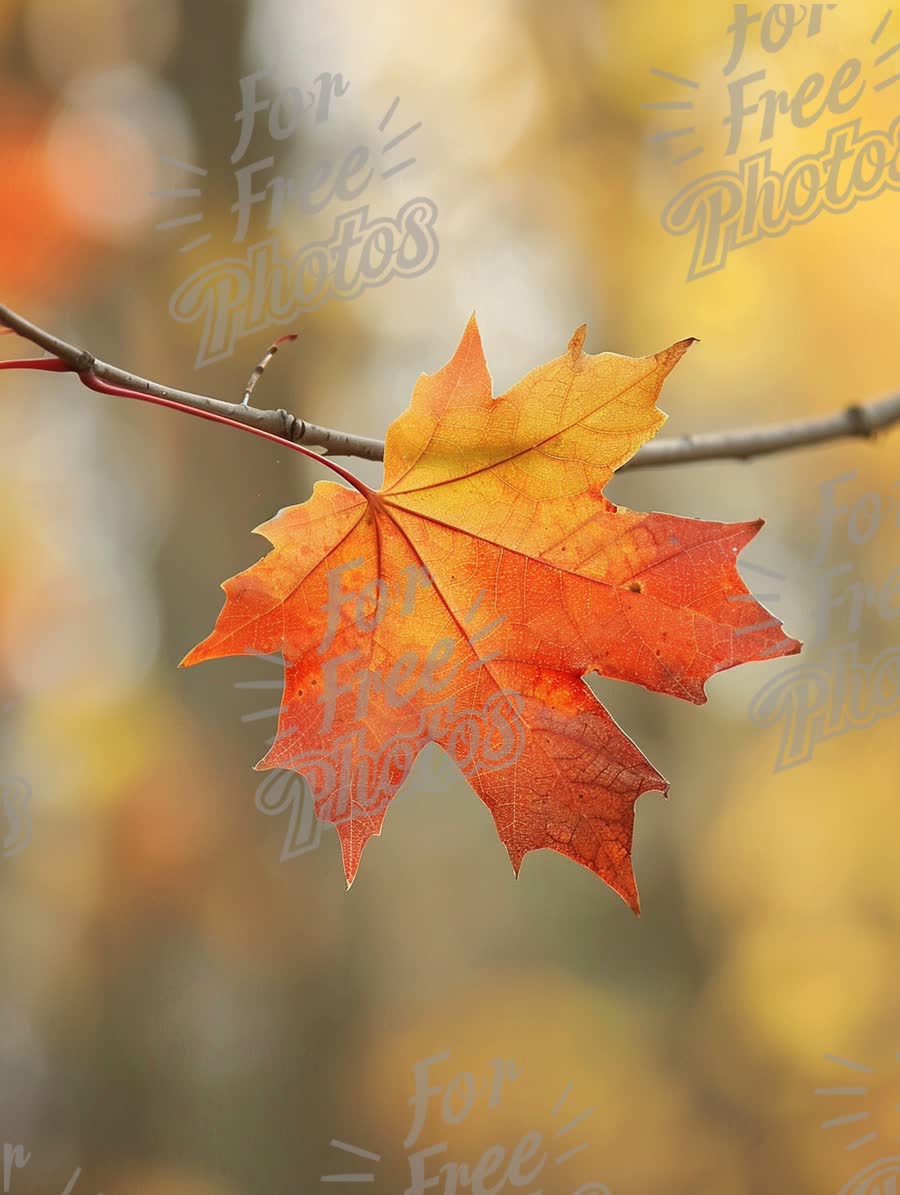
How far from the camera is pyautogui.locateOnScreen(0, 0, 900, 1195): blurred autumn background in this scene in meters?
1.88

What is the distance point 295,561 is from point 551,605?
0.11 metres

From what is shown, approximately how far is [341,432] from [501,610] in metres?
0.10

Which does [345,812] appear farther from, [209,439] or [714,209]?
[209,439]

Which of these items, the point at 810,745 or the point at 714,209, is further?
the point at 810,745

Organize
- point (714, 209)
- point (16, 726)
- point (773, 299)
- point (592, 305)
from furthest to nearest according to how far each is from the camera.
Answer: point (592, 305), point (773, 299), point (16, 726), point (714, 209)

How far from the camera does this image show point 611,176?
88.0 inches

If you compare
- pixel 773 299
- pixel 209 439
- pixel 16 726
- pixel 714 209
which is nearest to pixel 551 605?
pixel 714 209
